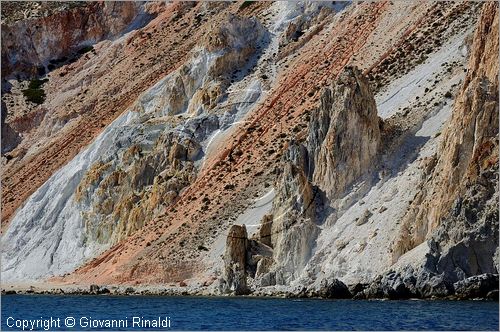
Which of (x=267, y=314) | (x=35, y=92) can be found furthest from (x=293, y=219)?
(x=35, y=92)

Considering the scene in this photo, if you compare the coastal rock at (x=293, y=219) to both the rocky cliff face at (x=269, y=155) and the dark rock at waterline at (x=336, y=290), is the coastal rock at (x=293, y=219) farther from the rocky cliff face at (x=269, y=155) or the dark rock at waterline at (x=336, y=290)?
the dark rock at waterline at (x=336, y=290)

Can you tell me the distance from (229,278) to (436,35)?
2552cm

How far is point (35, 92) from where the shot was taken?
109m

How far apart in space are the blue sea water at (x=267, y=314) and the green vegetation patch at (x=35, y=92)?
162 feet

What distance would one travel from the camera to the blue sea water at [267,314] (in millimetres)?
42469

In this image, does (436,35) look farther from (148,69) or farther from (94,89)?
(94,89)

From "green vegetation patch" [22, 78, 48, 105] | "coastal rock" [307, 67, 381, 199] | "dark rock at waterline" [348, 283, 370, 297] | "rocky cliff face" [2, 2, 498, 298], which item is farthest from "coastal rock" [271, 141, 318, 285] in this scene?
"green vegetation patch" [22, 78, 48, 105]

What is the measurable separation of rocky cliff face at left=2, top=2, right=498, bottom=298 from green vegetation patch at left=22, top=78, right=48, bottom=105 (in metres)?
0.69

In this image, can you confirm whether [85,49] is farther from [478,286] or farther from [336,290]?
[478,286]

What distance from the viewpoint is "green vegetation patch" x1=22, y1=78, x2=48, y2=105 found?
10775 cm

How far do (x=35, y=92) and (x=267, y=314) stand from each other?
6540cm

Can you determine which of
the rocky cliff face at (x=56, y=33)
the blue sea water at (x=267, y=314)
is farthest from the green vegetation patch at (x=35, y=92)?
the blue sea water at (x=267, y=314)

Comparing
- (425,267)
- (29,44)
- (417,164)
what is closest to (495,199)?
(425,267)

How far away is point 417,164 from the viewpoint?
63.4m
